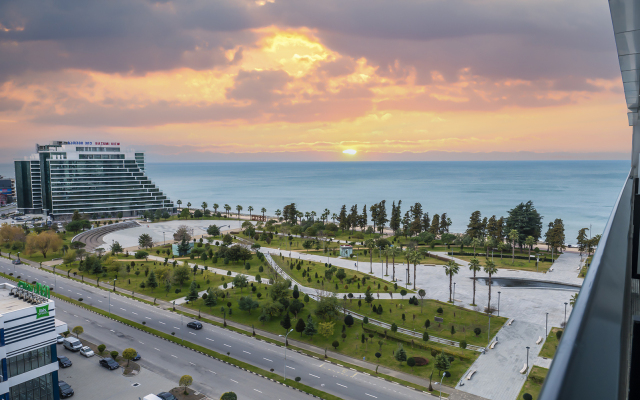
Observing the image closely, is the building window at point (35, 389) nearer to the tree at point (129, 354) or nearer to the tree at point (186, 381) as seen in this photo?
the tree at point (129, 354)

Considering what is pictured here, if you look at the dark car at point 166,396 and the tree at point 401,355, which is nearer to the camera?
the dark car at point 166,396

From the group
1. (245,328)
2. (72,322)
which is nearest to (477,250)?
(245,328)

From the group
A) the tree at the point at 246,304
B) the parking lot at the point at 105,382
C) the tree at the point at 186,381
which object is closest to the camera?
the tree at the point at 186,381

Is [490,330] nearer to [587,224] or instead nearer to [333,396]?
[333,396]

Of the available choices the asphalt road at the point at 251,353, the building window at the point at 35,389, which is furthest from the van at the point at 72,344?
the building window at the point at 35,389

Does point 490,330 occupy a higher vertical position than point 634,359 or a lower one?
lower

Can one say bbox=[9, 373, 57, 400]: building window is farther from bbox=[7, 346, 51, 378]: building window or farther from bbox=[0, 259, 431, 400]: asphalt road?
bbox=[0, 259, 431, 400]: asphalt road

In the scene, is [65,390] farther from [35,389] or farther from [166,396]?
[166,396]
